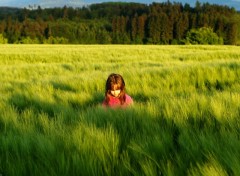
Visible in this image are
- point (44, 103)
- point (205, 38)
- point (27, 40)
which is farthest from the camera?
point (27, 40)

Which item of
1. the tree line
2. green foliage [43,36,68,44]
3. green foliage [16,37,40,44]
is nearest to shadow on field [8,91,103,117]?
the tree line

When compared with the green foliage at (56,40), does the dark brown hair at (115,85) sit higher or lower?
higher

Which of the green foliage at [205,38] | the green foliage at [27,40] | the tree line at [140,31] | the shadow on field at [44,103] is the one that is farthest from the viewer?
the tree line at [140,31]

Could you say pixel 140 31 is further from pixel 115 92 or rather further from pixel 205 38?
pixel 115 92

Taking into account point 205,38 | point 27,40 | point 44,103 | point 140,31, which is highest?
point 140,31

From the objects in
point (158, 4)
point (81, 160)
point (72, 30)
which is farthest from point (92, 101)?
point (158, 4)

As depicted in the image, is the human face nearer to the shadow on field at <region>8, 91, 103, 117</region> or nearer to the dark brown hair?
the dark brown hair

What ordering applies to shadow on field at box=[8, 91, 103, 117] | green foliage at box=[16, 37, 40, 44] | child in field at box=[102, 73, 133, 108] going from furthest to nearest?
green foliage at box=[16, 37, 40, 44], child in field at box=[102, 73, 133, 108], shadow on field at box=[8, 91, 103, 117]

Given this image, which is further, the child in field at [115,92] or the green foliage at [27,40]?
the green foliage at [27,40]

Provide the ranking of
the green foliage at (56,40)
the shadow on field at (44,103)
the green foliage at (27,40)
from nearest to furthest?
→ the shadow on field at (44,103) → the green foliage at (27,40) → the green foliage at (56,40)

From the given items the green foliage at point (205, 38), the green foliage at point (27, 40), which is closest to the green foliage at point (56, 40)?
the green foliage at point (27, 40)

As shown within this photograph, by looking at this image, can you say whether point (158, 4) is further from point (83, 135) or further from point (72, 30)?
point (83, 135)

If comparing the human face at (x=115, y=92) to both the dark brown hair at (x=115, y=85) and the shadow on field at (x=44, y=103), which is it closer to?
the dark brown hair at (x=115, y=85)

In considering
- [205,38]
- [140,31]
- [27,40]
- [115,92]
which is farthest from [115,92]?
[140,31]
